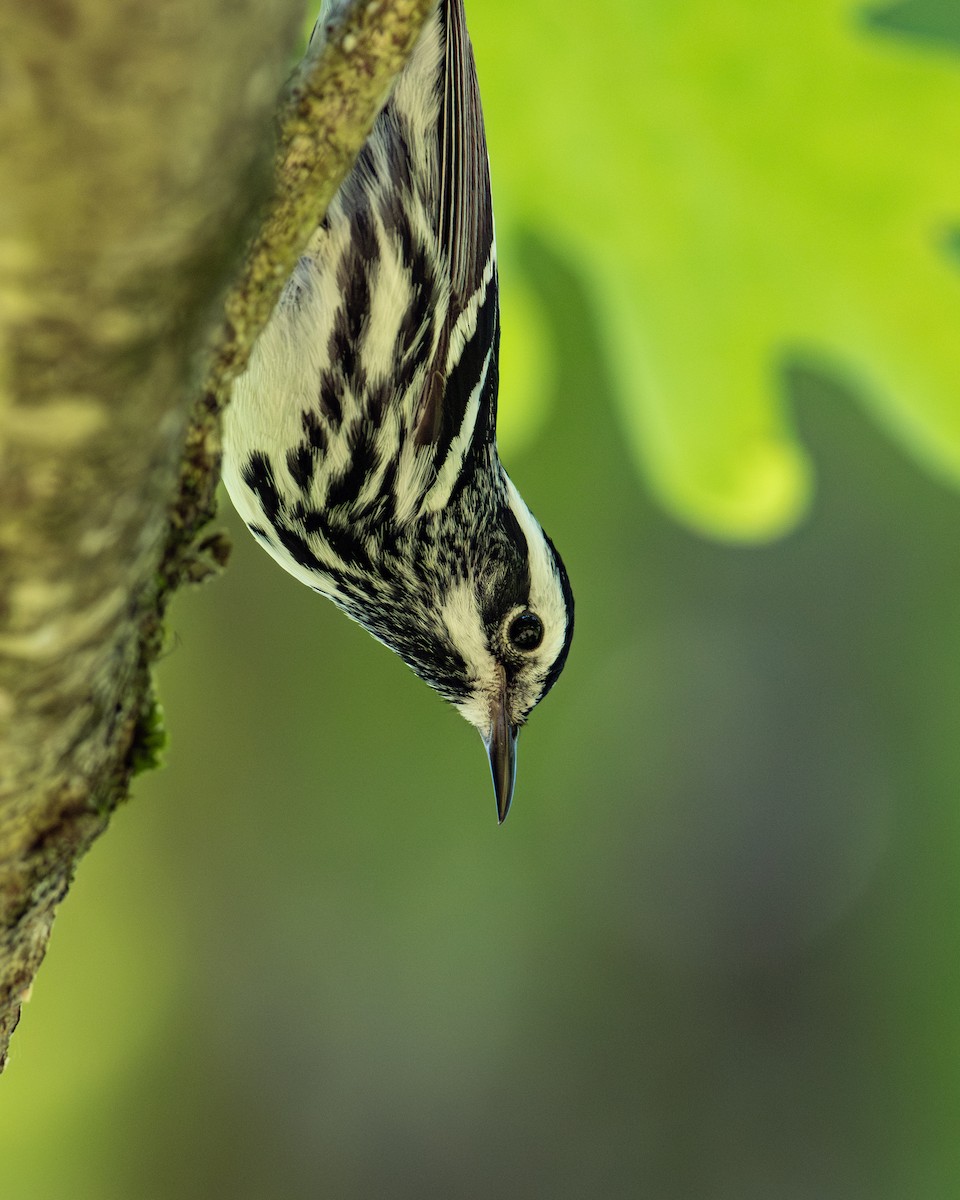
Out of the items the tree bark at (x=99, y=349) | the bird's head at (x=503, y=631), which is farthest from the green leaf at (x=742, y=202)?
the tree bark at (x=99, y=349)

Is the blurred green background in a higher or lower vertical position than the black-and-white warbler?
lower

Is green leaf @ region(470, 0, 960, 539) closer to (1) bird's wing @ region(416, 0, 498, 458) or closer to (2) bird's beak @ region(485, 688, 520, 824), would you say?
(1) bird's wing @ region(416, 0, 498, 458)

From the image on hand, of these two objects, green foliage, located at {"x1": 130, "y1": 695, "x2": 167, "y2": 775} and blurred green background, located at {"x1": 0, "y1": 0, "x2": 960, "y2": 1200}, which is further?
blurred green background, located at {"x1": 0, "y1": 0, "x2": 960, "y2": 1200}

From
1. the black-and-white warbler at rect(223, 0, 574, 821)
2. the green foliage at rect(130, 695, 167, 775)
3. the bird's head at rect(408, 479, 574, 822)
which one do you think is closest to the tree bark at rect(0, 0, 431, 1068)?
the green foliage at rect(130, 695, 167, 775)

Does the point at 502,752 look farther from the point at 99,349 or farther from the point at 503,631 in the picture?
the point at 99,349

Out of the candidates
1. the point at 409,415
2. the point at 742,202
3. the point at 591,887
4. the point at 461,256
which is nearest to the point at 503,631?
A: the point at 409,415

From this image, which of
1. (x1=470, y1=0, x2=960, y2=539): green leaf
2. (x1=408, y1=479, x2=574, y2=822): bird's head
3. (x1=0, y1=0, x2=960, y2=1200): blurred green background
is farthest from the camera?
(x1=0, y1=0, x2=960, y2=1200): blurred green background

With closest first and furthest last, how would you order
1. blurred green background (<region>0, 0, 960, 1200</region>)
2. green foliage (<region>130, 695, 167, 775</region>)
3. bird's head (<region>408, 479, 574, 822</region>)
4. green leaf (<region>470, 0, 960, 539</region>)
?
green foliage (<region>130, 695, 167, 775</region>)
green leaf (<region>470, 0, 960, 539</region>)
bird's head (<region>408, 479, 574, 822</region>)
blurred green background (<region>0, 0, 960, 1200</region>)
